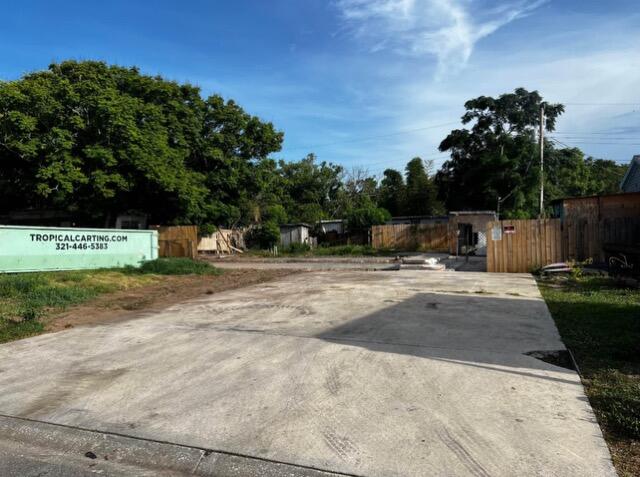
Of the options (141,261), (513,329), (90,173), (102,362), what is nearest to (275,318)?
(102,362)

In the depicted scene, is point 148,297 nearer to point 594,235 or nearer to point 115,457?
point 115,457

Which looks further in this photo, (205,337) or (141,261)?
(141,261)

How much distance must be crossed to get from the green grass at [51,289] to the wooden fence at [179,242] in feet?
31.5

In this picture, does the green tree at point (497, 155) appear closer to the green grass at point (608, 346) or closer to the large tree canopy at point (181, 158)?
the large tree canopy at point (181, 158)

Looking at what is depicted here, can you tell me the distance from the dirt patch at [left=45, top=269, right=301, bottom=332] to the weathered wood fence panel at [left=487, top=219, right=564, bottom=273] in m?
8.29

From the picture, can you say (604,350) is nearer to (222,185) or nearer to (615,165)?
(222,185)

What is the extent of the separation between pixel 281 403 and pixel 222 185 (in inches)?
1159

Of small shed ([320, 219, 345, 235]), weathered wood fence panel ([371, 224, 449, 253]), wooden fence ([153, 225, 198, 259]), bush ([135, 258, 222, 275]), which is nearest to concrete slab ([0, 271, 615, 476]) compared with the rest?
bush ([135, 258, 222, 275])

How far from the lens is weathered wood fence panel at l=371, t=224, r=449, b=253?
32250 mm

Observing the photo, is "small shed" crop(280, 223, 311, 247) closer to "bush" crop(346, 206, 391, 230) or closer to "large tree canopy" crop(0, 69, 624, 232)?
"large tree canopy" crop(0, 69, 624, 232)

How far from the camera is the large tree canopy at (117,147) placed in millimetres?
24141

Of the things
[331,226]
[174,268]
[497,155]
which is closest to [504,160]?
[497,155]

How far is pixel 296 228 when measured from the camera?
3812 centimetres

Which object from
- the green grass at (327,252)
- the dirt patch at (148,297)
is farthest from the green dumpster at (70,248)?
the green grass at (327,252)
